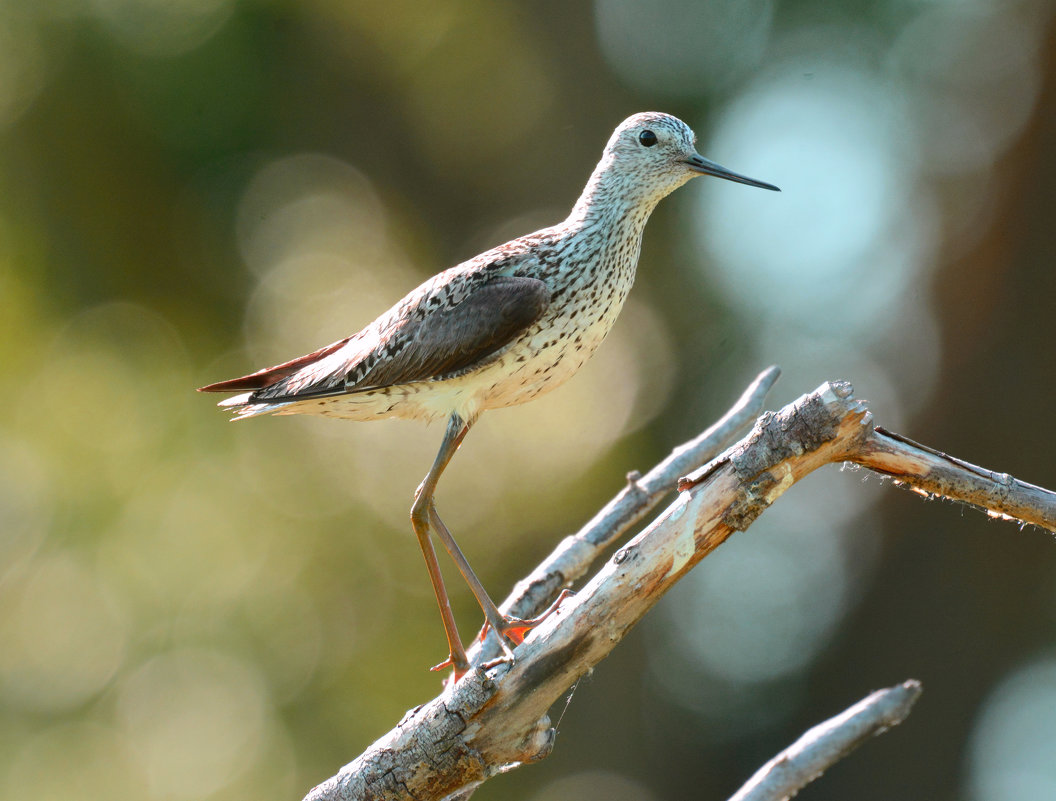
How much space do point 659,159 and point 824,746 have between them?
2172mm

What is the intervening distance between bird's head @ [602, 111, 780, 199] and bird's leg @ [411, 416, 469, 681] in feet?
3.76

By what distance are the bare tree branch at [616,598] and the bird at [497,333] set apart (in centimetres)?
68

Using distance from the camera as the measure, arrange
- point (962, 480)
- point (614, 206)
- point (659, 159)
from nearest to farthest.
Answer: point (962, 480) → point (614, 206) → point (659, 159)

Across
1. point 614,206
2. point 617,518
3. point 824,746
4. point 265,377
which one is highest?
point 265,377

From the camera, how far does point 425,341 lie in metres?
3.71

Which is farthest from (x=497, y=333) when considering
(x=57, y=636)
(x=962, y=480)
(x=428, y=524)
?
(x=57, y=636)

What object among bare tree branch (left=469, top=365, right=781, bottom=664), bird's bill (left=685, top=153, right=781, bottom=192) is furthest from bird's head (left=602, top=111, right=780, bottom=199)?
bare tree branch (left=469, top=365, right=781, bottom=664)

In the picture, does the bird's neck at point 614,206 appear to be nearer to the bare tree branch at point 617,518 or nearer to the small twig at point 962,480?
the bare tree branch at point 617,518

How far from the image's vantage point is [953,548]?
770 centimetres

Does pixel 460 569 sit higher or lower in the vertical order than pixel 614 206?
lower

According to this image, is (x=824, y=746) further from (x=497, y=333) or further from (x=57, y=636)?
(x=57, y=636)

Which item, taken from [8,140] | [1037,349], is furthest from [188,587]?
[1037,349]

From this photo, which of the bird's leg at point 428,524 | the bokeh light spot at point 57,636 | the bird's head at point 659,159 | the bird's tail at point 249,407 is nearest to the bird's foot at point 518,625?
the bird's leg at point 428,524

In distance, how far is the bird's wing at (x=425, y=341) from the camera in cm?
355
